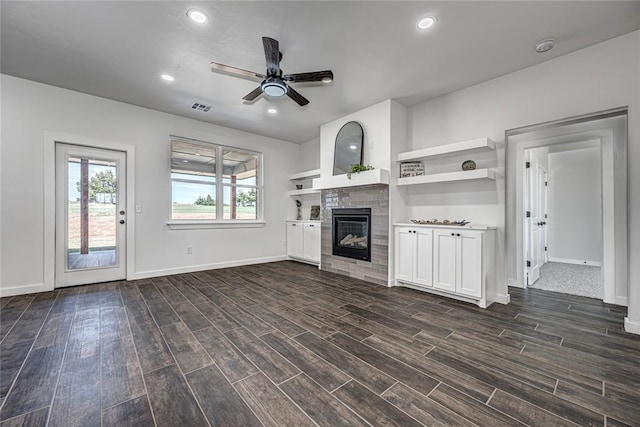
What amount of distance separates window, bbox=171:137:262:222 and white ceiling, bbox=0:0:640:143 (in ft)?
4.49

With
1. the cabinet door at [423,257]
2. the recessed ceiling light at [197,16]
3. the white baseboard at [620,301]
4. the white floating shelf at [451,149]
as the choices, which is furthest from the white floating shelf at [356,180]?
the white baseboard at [620,301]

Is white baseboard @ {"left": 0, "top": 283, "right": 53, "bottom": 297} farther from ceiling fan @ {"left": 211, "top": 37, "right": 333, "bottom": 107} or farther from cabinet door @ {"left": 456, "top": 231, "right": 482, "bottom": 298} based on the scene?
cabinet door @ {"left": 456, "top": 231, "right": 482, "bottom": 298}

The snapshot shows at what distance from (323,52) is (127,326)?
3.43 metres

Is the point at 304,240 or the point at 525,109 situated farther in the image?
the point at 304,240

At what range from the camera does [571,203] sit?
19.1 feet

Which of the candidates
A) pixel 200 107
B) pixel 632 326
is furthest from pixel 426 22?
pixel 200 107

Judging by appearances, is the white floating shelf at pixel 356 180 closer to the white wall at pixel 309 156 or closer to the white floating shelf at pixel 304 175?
the white floating shelf at pixel 304 175

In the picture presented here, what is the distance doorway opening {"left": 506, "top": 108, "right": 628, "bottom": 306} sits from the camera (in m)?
3.06

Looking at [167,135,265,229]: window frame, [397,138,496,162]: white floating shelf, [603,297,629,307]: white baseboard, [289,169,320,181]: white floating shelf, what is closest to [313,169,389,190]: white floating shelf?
[397,138,496,162]: white floating shelf

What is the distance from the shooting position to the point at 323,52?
2848 millimetres

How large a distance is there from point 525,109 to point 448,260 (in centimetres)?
203

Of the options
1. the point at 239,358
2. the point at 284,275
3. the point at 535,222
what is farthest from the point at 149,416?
the point at 535,222

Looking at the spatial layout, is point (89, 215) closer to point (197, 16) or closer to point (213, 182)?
point (213, 182)

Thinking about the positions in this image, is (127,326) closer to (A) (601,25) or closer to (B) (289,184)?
(B) (289,184)
